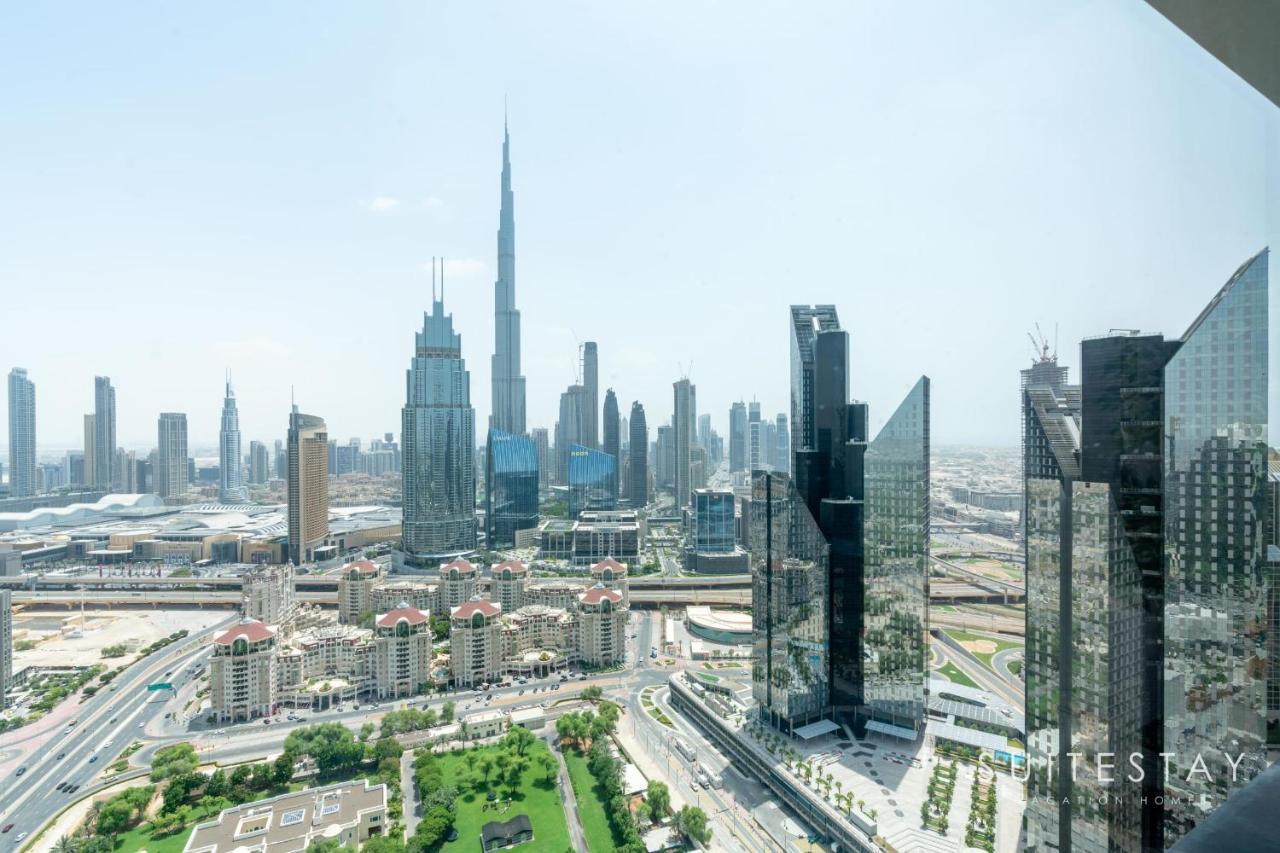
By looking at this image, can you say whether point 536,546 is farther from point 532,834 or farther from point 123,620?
point 532,834

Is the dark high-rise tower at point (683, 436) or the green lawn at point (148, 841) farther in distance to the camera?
the dark high-rise tower at point (683, 436)

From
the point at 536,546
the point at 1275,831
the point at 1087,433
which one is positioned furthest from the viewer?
the point at 536,546

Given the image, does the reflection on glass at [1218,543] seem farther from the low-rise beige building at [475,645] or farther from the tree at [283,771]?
the low-rise beige building at [475,645]

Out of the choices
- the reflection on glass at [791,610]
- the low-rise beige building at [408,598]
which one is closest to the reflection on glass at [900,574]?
the reflection on glass at [791,610]

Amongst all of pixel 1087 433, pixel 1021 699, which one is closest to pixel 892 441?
pixel 1087 433

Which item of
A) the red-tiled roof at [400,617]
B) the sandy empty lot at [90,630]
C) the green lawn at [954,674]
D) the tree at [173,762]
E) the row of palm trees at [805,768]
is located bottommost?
the sandy empty lot at [90,630]

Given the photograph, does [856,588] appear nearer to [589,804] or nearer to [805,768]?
[805,768]
